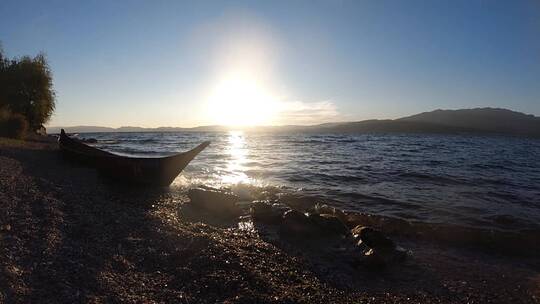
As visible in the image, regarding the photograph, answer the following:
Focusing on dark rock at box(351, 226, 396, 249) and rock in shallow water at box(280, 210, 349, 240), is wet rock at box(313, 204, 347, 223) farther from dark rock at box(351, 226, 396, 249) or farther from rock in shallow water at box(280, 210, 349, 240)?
dark rock at box(351, 226, 396, 249)

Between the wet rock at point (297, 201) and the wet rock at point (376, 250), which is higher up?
the wet rock at point (376, 250)

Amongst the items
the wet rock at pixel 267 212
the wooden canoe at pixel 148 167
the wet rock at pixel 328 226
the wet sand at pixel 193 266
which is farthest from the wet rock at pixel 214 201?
the wooden canoe at pixel 148 167

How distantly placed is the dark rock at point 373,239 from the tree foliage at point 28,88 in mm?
46393

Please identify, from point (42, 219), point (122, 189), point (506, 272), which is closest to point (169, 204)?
point (122, 189)

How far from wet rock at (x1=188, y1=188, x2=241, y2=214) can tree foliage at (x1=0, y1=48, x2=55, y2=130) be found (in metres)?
40.0

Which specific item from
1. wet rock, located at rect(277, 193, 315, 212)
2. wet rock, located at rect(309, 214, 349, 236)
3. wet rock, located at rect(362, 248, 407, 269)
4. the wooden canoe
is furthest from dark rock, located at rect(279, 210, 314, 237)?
the wooden canoe

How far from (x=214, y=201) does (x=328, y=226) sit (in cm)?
464

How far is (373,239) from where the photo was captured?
1028 centimetres

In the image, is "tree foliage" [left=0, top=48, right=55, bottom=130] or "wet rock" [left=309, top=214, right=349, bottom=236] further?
"tree foliage" [left=0, top=48, right=55, bottom=130]

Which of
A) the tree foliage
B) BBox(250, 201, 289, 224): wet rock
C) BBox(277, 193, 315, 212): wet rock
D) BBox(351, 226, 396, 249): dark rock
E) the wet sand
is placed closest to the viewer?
the wet sand

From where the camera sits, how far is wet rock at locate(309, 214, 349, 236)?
11.2 m

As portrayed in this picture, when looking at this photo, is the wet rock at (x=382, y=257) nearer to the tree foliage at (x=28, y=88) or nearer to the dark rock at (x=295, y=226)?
the dark rock at (x=295, y=226)

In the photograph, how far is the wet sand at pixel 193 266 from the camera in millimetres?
6180

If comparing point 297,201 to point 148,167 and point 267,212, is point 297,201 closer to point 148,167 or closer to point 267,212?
point 267,212
